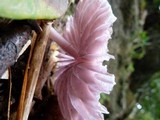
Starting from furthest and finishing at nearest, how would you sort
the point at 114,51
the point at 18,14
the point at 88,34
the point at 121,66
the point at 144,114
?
the point at 144,114 → the point at 121,66 → the point at 114,51 → the point at 88,34 → the point at 18,14

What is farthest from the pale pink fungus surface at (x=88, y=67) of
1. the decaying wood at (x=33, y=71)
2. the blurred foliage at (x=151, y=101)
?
the blurred foliage at (x=151, y=101)

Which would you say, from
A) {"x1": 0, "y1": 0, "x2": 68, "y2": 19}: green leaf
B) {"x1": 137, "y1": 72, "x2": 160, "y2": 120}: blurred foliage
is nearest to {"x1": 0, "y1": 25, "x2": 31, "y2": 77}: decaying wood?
{"x1": 0, "y1": 0, "x2": 68, "y2": 19}: green leaf

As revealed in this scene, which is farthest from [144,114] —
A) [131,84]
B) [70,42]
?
[70,42]

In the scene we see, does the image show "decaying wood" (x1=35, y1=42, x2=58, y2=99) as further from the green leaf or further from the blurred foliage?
the blurred foliage

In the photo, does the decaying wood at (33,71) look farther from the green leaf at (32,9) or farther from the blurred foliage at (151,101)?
the blurred foliage at (151,101)

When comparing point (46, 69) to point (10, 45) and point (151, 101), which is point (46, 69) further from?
point (151, 101)

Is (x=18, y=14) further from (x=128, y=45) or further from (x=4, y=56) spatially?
(x=128, y=45)

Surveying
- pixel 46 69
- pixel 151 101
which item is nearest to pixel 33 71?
pixel 46 69
